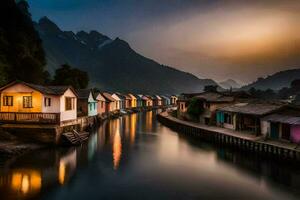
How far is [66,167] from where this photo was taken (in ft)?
92.1

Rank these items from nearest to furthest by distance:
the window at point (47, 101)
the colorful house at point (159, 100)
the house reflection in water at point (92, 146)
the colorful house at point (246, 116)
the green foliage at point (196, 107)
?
the house reflection in water at point (92, 146)
the window at point (47, 101)
the colorful house at point (246, 116)
the green foliage at point (196, 107)
the colorful house at point (159, 100)

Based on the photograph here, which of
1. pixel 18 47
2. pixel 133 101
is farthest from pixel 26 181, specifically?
pixel 133 101

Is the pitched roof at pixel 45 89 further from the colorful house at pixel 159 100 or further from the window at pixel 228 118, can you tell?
the colorful house at pixel 159 100

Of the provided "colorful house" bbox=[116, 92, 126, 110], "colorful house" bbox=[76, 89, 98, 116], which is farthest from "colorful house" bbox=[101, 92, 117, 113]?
"colorful house" bbox=[76, 89, 98, 116]

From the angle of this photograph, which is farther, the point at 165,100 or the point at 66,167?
the point at 165,100

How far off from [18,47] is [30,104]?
3779cm

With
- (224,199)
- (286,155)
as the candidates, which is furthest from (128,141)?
(224,199)

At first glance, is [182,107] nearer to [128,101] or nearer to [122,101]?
[122,101]

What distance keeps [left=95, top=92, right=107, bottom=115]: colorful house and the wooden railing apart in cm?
3499

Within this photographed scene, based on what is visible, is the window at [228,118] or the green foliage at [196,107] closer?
the window at [228,118]

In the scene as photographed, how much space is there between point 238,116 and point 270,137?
8.35m

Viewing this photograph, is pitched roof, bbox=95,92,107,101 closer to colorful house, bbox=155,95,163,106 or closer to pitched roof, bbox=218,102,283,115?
pitched roof, bbox=218,102,283,115

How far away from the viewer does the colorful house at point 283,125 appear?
3184 centimetres

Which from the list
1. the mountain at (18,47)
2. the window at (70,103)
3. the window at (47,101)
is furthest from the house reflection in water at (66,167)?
the mountain at (18,47)
